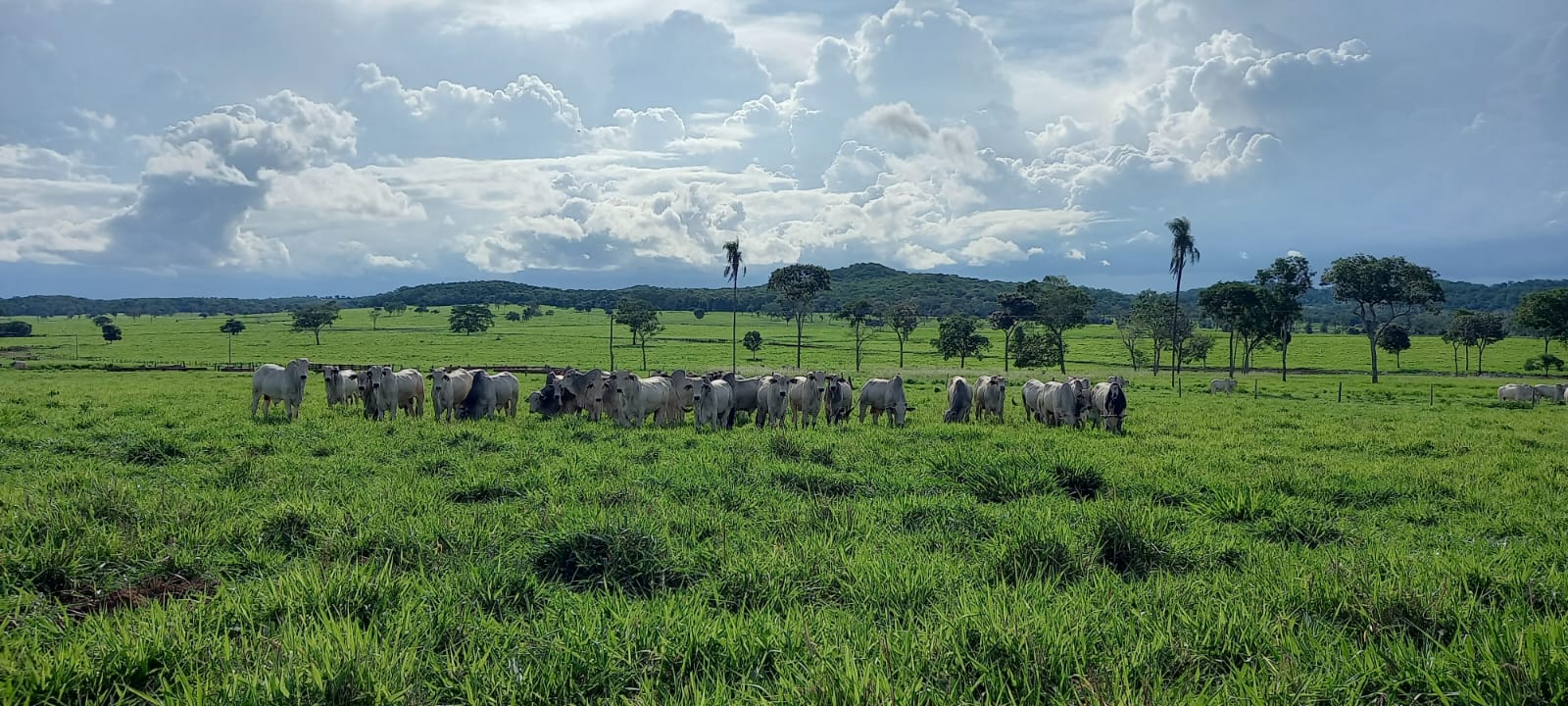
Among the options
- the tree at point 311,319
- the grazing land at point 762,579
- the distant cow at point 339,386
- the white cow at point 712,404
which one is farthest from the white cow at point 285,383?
the tree at point 311,319

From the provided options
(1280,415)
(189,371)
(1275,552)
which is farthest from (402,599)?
(189,371)

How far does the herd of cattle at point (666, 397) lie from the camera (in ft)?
65.6

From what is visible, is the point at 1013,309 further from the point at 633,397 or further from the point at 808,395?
the point at 633,397

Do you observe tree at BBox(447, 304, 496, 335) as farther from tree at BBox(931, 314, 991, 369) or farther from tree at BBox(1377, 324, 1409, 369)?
tree at BBox(1377, 324, 1409, 369)

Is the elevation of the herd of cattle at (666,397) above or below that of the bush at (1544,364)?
above

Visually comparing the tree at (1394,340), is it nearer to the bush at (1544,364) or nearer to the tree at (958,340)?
the bush at (1544,364)

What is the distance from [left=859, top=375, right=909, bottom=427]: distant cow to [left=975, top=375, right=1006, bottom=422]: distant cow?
3250mm

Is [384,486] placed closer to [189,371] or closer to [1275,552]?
[1275,552]

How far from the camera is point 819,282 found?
7706cm

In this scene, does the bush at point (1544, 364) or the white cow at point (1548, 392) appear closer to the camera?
the white cow at point (1548, 392)

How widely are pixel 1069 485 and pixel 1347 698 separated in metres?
6.46

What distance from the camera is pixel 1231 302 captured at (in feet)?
231

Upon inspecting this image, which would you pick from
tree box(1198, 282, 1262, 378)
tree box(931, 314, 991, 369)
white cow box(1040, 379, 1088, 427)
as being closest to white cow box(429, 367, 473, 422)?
white cow box(1040, 379, 1088, 427)

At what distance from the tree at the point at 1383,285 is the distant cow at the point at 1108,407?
5116cm
